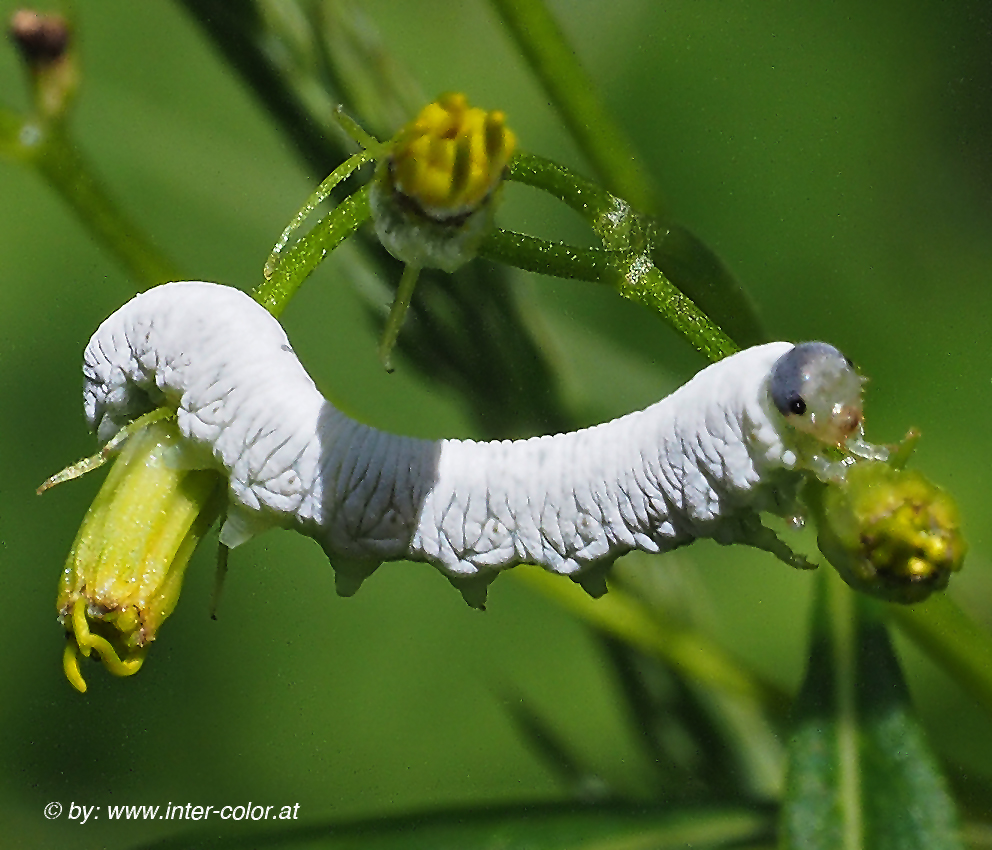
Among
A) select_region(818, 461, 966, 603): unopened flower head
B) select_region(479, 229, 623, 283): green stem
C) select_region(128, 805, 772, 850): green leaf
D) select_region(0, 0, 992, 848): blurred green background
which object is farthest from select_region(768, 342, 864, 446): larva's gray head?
select_region(0, 0, 992, 848): blurred green background

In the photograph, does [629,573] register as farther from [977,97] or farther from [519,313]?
[977,97]

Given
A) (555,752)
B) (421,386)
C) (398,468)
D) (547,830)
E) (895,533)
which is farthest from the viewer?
(421,386)

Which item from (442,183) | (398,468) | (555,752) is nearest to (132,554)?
(398,468)

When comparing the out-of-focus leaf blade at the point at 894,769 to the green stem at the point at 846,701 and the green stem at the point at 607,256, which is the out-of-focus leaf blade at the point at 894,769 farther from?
the green stem at the point at 607,256

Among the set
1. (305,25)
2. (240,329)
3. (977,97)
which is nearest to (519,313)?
(305,25)

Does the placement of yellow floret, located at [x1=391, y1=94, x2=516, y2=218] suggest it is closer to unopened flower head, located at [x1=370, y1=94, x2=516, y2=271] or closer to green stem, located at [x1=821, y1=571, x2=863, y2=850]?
unopened flower head, located at [x1=370, y1=94, x2=516, y2=271]

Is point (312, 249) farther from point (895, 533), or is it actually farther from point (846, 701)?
point (846, 701)
